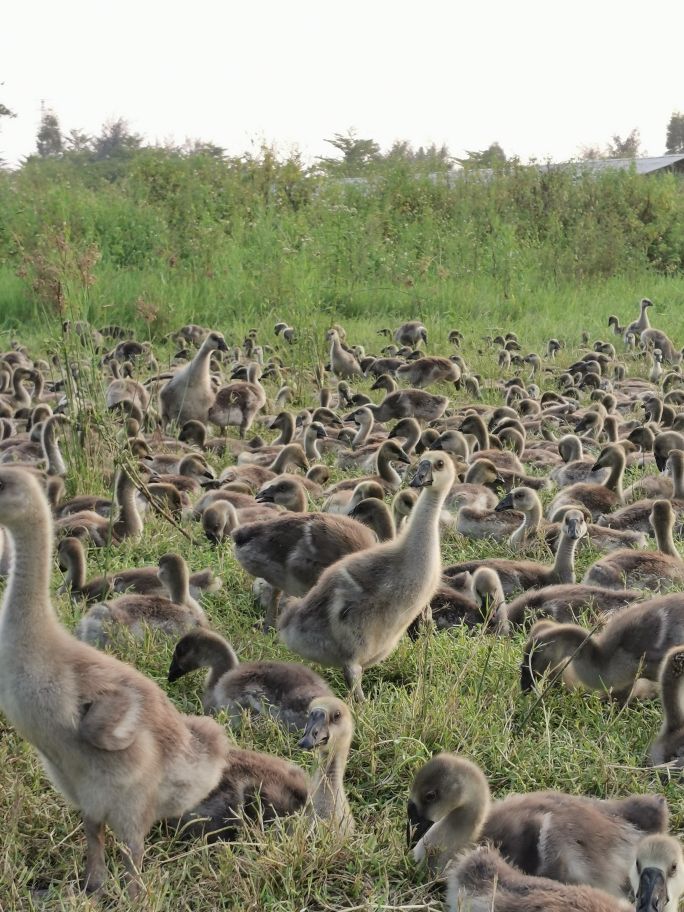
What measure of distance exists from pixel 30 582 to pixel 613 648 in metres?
2.82

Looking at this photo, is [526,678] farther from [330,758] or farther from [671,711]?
[330,758]

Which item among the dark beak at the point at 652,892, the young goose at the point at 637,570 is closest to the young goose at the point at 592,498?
the young goose at the point at 637,570

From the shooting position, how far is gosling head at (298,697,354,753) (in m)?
3.85

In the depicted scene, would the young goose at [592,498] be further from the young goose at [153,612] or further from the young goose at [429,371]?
the young goose at [429,371]

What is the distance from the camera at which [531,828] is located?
370 centimetres

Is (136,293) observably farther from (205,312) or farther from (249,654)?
(249,654)

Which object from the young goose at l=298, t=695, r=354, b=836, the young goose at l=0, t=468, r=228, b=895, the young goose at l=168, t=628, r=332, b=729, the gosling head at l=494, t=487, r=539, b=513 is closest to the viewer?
the young goose at l=0, t=468, r=228, b=895

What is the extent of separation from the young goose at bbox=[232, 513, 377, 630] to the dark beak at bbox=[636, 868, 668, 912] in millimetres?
2989

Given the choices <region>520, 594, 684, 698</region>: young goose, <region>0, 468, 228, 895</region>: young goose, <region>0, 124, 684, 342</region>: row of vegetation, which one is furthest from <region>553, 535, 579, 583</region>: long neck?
<region>0, 124, 684, 342</region>: row of vegetation

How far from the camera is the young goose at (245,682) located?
4695 millimetres

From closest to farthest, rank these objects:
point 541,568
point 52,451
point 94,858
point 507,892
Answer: point 507,892 → point 94,858 → point 541,568 → point 52,451

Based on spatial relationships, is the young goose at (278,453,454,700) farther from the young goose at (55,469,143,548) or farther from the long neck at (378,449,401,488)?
the long neck at (378,449,401,488)

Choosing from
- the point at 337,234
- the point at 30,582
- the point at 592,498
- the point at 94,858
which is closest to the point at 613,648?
the point at 94,858

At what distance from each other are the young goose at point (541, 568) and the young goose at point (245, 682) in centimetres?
213
